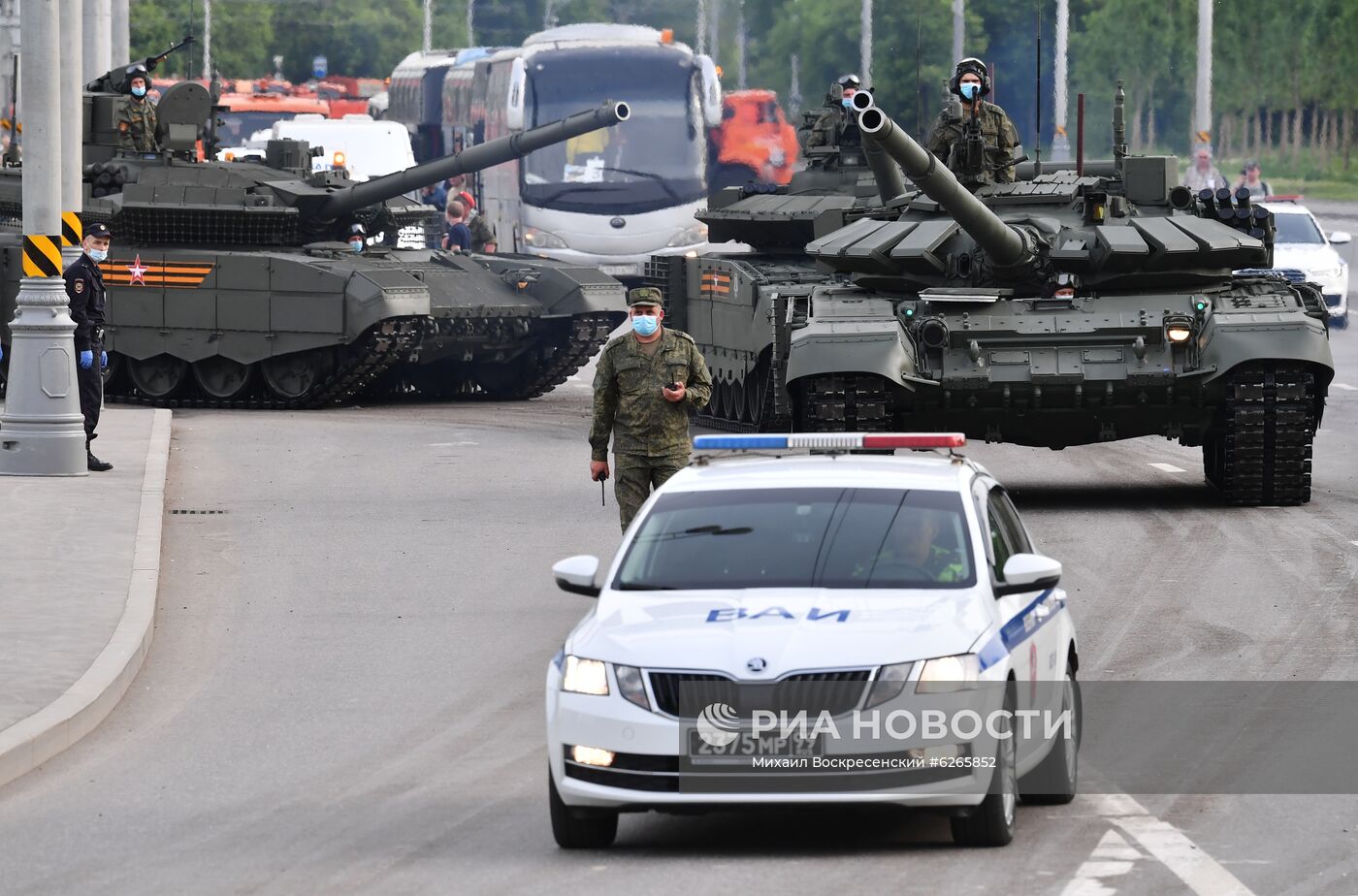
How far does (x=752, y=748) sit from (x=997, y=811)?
82cm

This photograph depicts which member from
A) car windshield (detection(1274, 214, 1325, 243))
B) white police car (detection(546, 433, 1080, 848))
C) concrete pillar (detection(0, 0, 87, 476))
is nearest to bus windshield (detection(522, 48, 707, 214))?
car windshield (detection(1274, 214, 1325, 243))

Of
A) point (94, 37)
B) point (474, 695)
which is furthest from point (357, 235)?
point (474, 695)

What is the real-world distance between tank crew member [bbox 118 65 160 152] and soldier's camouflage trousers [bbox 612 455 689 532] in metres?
15.9

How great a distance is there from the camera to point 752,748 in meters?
8.12

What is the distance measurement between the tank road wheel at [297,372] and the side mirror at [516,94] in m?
15.1

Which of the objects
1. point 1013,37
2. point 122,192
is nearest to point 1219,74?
point 1013,37

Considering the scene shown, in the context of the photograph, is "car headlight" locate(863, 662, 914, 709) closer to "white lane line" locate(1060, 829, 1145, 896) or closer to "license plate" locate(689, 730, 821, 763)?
"license plate" locate(689, 730, 821, 763)

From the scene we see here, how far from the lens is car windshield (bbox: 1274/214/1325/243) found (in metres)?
37.2

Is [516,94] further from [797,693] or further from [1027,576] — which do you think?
[797,693]

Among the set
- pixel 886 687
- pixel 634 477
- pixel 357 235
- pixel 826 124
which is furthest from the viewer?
pixel 357 235

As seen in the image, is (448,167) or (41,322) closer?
(41,322)

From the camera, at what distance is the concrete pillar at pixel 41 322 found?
19547 mm

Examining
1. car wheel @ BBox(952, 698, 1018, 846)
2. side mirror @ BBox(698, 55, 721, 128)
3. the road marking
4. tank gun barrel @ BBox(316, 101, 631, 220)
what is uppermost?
side mirror @ BBox(698, 55, 721, 128)

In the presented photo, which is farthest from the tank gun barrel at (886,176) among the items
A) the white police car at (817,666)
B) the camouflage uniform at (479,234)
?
the camouflage uniform at (479,234)
